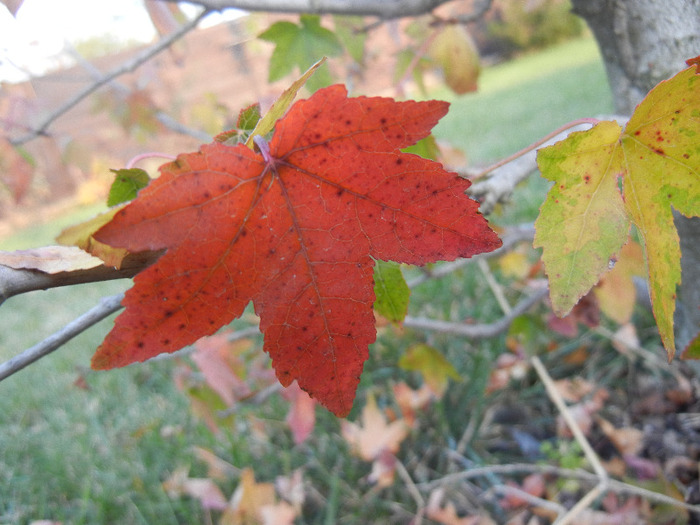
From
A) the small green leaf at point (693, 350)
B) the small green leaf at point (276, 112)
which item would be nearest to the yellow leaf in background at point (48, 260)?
the small green leaf at point (276, 112)

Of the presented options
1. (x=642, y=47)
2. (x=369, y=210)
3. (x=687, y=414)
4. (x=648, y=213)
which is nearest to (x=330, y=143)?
(x=369, y=210)

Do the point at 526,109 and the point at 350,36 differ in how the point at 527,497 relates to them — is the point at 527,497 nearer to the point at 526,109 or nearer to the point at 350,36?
the point at 350,36

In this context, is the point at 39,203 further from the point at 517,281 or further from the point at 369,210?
the point at 369,210

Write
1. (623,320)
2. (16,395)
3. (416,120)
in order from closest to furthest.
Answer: (416,120) → (623,320) → (16,395)

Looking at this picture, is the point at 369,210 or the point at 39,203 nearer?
the point at 369,210

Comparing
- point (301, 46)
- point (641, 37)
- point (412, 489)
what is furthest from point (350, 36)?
point (412, 489)

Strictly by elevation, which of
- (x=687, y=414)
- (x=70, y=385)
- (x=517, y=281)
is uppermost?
(x=70, y=385)
